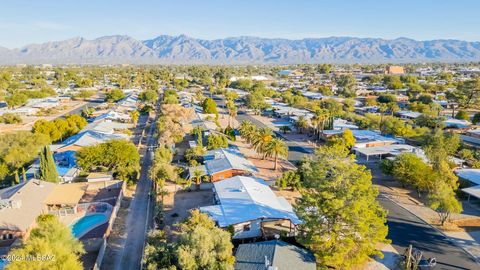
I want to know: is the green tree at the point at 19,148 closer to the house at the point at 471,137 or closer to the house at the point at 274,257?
the house at the point at 274,257

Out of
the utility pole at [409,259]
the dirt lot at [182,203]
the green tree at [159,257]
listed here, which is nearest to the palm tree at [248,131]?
the dirt lot at [182,203]

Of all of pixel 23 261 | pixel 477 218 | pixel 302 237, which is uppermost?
pixel 23 261

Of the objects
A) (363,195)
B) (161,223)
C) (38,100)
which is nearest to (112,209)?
(161,223)

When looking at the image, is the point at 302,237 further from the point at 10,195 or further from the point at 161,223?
the point at 10,195

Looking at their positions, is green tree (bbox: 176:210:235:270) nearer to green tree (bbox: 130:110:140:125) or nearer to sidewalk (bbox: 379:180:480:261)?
sidewalk (bbox: 379:180:480:261)

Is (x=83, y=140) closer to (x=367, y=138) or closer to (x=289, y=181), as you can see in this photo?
(x=289, y=181)

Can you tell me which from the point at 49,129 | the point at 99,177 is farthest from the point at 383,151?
the point at 49,129
